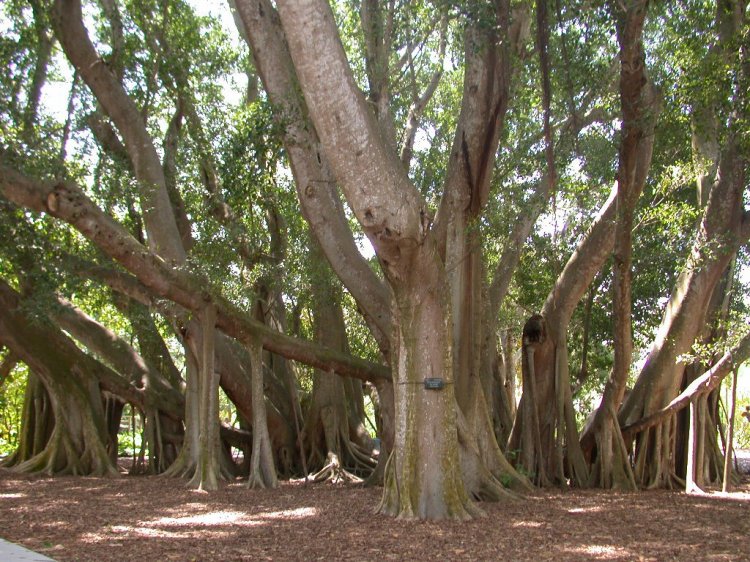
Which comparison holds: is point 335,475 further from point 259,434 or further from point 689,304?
point 689,304

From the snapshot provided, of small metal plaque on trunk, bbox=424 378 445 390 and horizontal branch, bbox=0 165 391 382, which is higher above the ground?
horizontal branch, bbox=0 165 391 382

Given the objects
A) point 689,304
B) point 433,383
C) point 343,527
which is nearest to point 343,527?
point 343,527

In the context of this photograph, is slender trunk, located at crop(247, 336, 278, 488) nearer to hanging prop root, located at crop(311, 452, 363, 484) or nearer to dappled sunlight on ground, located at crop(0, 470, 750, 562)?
dappled sunlight on ground, located at crop(0, 470, 750, 562)

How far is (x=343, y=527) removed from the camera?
813 cm

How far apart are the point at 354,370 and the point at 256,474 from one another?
7.16 ft

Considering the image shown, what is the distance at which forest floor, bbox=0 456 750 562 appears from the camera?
6.84 metres

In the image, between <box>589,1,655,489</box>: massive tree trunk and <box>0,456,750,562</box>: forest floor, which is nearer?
<box>0,456,750,562</box>: forest floor

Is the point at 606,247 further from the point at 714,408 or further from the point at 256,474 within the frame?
the point at 256,474

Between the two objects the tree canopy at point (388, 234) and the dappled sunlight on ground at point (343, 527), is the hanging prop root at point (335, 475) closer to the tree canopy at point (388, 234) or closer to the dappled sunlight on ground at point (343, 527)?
the tree canopy at point (388, 234)

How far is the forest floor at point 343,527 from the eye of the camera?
684cm

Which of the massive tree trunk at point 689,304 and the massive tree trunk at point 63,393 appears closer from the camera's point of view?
the massive tree trunk at point 689,304

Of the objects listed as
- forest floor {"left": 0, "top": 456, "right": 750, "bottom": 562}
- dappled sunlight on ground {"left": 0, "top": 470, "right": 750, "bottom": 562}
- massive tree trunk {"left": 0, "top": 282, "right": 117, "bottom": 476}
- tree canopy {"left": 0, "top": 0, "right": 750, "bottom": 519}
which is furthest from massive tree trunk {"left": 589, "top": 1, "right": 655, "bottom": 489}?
massive tree trunk {"left": 0, "top": 282, "right": 117, "bottom": 476}

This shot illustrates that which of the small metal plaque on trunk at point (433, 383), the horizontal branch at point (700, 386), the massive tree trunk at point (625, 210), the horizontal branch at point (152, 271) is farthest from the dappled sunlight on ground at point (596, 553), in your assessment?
the horizontal branch at point (152, 271)

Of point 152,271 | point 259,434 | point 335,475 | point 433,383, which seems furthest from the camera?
point 335,475
